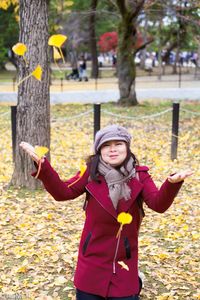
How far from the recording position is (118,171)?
9.18 feet

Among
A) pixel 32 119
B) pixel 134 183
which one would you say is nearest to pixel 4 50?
pixel 32 119

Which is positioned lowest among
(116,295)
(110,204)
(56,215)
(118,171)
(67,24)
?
(56,215)

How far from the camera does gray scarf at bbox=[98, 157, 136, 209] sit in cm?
278

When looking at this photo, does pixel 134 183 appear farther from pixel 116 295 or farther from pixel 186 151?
pixel 186 151

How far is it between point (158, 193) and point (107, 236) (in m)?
0.38

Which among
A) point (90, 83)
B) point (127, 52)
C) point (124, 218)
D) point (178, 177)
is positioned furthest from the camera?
point (90, 83)

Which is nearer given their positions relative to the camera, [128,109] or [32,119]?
[32,119]

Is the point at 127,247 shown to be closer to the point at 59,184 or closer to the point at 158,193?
the point at 158,193

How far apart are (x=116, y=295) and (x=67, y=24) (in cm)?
3335

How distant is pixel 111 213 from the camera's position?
278cm

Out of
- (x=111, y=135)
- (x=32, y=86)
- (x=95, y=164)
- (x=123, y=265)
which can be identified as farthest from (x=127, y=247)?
(x=32, y=86)

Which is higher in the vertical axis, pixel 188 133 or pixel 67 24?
pixel 67 24

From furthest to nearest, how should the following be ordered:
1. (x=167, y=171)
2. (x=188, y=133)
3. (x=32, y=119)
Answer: (x=188, y=133), (x=167, y=171), (x=32, y=119)

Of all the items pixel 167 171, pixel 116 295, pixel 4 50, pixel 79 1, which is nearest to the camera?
pixel 116 295
